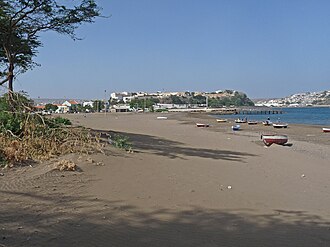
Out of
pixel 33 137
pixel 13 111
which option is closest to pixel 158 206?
pixel 33 137

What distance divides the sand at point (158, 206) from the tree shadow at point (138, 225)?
1 cm

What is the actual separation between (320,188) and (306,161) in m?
5.47

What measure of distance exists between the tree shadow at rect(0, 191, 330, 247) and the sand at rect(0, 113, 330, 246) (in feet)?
0.04

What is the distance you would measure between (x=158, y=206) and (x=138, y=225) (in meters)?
1.11

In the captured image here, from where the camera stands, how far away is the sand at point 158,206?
493 cm

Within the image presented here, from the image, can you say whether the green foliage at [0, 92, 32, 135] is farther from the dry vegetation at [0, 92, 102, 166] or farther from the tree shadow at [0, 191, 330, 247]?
the tree shadow at [0, 191, 330, 247]

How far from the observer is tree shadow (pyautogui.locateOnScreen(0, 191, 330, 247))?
15.6ft

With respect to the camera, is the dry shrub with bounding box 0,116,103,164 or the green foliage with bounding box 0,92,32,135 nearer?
the dry shrub with bounding box 0,116,103,164

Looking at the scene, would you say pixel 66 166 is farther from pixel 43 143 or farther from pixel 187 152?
pixel 187 152

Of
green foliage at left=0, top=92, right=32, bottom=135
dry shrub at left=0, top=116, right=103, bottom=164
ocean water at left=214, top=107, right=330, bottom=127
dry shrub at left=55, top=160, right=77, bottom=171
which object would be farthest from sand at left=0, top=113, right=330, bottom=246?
ocean water at left=214, top=107, right=330, bottom=127

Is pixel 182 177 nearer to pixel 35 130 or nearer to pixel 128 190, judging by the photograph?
pixel 128 190

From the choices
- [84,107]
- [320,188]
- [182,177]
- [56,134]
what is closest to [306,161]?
[320,188]

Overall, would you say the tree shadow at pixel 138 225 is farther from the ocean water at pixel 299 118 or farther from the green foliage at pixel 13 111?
the ocean water at pixel 299 118

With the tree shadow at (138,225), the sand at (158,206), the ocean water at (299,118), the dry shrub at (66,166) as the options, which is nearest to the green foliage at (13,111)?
the sand at (158,206)
